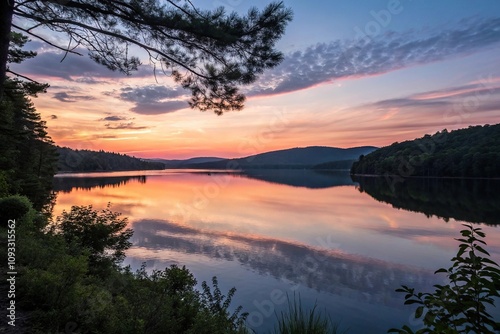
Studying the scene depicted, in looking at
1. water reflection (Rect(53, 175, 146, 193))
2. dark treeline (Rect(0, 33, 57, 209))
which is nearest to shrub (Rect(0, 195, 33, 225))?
dark treeline (Rect(0, 33, 57, 209))

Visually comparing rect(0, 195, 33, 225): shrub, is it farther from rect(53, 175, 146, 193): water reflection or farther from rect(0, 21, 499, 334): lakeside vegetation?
rect(53, 175, 146, 193): water reflection

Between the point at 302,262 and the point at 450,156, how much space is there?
116162 mm

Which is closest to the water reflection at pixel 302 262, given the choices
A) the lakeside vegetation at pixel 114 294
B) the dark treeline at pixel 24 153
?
the lakeside vegetation at pixel 114 294

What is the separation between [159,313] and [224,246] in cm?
1489

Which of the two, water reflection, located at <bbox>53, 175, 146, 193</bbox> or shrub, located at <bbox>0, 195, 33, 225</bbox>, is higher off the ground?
shrub, located at <bbox>0, 195, 33, 225</bbox>

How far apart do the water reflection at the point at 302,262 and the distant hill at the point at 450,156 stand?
10336cm

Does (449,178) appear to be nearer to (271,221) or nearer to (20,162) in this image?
(271,221)

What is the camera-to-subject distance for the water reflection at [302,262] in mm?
14367

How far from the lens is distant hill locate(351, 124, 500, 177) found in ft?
330

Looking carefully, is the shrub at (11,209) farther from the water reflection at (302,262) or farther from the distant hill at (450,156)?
the distant hill at (450,156)

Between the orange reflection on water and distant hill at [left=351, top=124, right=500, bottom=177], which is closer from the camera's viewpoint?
the orange reflection on water

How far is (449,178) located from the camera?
11650cm

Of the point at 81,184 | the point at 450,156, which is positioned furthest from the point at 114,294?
the point at 450,156

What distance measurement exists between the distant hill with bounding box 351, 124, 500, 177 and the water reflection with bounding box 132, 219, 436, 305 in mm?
103358
